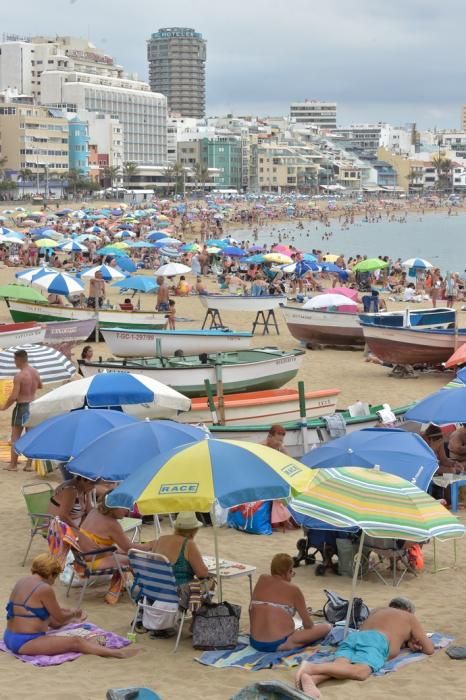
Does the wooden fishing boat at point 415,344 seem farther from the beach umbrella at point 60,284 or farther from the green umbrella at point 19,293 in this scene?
the green umbrella at point 19,293

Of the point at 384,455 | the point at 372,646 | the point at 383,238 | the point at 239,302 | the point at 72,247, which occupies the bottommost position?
the point at 383,238

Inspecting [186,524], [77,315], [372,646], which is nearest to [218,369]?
[186,524]

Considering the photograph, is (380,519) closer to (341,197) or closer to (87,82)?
(87,82)

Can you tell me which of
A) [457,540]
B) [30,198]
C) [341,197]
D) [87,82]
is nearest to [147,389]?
[457,540]

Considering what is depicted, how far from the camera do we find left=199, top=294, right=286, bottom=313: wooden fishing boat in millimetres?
25719

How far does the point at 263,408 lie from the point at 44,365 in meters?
2.82

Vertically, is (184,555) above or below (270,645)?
above

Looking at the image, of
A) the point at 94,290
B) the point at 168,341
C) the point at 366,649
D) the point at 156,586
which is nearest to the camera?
the point at 366,649

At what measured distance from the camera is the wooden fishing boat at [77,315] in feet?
78.1

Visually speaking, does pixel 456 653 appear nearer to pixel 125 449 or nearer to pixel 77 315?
pixel 125 449

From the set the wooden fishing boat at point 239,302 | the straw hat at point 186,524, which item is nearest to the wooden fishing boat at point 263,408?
the straw hat at point 186,524

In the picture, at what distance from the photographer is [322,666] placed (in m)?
6.69

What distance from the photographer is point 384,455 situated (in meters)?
9.48

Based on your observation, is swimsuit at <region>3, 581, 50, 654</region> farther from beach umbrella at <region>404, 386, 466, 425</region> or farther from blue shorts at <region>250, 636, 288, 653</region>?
beach umbrella at <region>404, 386, 466, 425</region>
